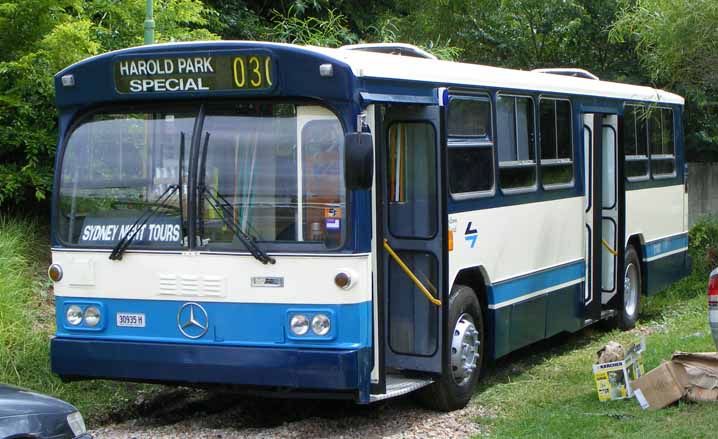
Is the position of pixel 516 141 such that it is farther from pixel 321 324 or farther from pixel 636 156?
pixel 636 156

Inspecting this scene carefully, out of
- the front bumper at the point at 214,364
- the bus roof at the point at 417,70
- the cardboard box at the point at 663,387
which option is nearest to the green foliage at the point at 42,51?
the bus roof at the point at 417,70

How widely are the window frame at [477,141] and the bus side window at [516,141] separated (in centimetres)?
15

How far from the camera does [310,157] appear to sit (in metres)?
8.02

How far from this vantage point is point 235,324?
816cm

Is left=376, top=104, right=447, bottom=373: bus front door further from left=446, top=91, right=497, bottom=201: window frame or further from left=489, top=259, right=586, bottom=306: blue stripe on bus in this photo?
left=489, top=259, right=586, bottom=306: blue stripe on bus

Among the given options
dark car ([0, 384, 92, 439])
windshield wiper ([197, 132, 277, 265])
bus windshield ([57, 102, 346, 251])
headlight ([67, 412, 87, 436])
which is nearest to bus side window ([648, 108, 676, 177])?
bus windshield ([57, 102, 346, 251])

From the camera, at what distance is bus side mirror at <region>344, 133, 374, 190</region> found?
770cm

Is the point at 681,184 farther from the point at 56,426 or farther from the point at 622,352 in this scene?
the point at 56,426

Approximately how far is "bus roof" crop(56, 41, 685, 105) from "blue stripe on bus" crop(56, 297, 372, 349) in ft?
5.73

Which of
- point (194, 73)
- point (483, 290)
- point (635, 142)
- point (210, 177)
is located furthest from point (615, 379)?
point (635, 142)

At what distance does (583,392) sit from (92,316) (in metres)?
4.26

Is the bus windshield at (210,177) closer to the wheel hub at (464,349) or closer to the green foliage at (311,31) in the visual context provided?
the wheel hub at (464,349)

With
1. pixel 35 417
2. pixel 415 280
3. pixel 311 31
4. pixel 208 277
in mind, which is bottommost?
pixel 35 417

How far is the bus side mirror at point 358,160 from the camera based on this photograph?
25.2ft
